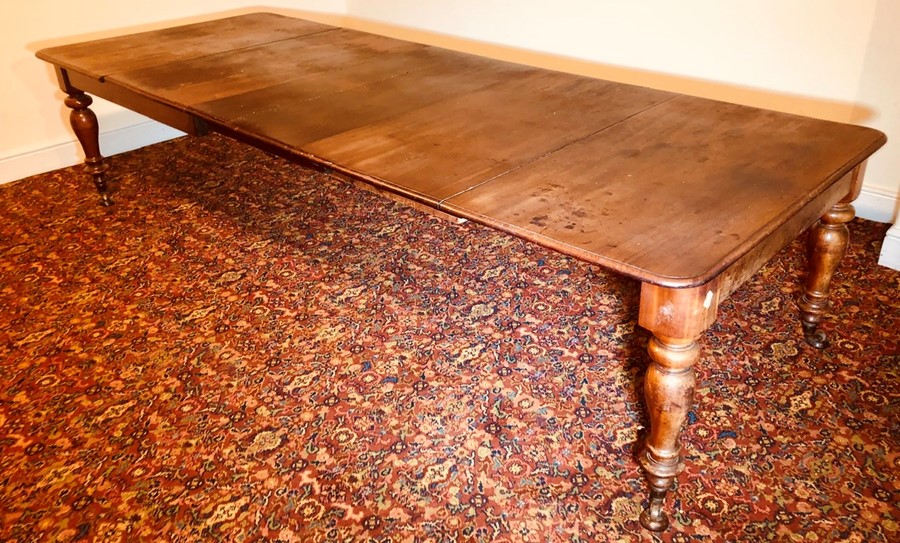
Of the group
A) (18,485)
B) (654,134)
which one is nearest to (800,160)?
(654,134)

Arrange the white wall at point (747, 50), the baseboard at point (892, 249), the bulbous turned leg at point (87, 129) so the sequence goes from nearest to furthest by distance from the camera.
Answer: the baseboard at point (892, 249) < the white wall at point (747, 50) < the bulbous turned leg at point (87, 129)

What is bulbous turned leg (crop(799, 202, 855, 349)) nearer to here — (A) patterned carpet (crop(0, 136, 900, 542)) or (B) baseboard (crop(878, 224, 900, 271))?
(A) patterned carpet (crop(0, 136, 900, 542))

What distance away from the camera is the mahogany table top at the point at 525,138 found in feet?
4.65

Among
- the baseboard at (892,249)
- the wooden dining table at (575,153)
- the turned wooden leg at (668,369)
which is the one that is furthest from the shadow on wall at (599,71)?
the turned wooden leg at (668,369)

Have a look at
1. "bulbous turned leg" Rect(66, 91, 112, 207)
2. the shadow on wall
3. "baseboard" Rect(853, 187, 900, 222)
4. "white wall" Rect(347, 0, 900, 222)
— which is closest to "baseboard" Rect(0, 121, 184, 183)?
the shadow on wall

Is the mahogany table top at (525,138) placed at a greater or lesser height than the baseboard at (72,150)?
greater

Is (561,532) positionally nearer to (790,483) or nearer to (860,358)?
(790,483)

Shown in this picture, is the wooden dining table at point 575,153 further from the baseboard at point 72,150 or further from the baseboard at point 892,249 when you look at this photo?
the baseboard at point 72,150

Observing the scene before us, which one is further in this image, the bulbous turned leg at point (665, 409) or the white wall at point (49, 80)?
the white wall at point (49, 80)

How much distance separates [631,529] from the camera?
1539mm

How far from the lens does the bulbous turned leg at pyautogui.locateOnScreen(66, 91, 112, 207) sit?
2.87 metres

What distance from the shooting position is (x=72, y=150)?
3.64 meters

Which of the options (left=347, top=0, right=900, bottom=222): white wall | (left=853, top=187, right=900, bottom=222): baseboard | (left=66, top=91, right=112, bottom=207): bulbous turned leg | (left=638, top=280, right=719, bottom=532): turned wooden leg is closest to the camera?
(left=638, top=280, right=719, bottom=532): turned wooden leg

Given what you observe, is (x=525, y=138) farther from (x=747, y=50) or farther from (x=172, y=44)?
(x=172, y=44)
